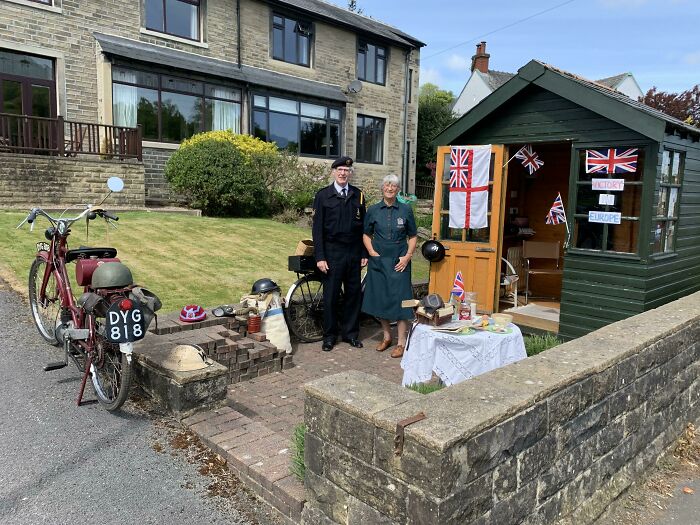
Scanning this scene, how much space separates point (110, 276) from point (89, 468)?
132cm

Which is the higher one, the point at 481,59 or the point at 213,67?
the point at 481,59

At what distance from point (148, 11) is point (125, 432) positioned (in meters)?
16.3

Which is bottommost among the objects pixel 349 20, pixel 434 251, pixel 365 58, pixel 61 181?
pixel 434 251

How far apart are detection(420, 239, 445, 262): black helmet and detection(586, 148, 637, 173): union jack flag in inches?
80.6

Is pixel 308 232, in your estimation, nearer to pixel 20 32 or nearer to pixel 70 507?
pixel 20 32

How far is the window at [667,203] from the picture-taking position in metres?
6.11

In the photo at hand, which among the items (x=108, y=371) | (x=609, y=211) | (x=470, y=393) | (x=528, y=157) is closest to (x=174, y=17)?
(x=528, y=157)

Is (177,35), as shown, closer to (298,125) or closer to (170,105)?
(170,105)

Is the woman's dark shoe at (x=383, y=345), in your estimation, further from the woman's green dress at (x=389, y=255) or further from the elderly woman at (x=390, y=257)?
the woman's green dress at (x=389, y=255)

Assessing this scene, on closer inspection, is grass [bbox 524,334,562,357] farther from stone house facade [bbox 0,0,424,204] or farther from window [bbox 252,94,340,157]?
window [bbox 252,94,340,157]

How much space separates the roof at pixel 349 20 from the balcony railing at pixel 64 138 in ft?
26.8

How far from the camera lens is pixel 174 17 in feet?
56.1

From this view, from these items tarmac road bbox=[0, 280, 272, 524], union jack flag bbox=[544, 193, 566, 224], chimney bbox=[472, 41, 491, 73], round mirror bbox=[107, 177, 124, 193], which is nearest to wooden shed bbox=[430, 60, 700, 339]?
union jack flag bbox=[544, 193, 566, 224]

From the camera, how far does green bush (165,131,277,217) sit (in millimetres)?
13359
